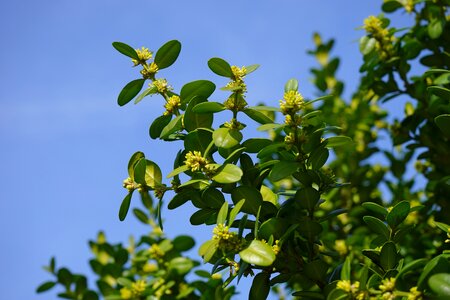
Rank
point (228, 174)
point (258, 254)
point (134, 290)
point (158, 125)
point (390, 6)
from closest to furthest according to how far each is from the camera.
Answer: point (258, 254), point (228, 174), point (158, 125), point (134, 290), point (390, 6)

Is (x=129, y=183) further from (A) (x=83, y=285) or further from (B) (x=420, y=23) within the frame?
(B) (x=420, y=23)

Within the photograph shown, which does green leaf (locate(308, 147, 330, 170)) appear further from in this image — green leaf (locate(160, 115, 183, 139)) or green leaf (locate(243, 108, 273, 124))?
green leaf (locate(160, 115, 183, 139))

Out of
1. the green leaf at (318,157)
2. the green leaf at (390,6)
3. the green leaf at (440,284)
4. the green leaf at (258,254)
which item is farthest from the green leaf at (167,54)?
→ the green leaf at (390,6)

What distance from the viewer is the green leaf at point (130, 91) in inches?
86.6

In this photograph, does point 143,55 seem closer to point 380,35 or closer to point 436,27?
point 380,35

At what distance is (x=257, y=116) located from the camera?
6.63 feet

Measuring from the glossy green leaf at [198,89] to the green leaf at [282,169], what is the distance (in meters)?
0.36

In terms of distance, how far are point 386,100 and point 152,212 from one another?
68.2 inches

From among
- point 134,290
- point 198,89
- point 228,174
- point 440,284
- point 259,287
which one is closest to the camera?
point 440,284

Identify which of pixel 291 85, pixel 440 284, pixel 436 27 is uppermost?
pixel 436 27

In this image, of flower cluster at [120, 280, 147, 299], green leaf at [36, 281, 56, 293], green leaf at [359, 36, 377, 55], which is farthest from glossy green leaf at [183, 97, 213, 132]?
green leaf at [36, 281, 56, 293]

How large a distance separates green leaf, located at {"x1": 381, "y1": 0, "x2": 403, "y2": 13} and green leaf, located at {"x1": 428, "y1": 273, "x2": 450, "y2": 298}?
2.42 meters

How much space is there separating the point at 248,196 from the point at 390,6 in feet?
7.12

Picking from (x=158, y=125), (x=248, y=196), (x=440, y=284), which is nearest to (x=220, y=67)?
(x=158, y=125)
